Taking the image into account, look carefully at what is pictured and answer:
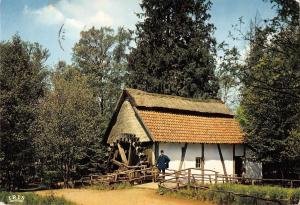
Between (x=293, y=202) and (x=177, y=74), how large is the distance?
25.4 meters

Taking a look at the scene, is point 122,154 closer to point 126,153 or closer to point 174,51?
point 126,153

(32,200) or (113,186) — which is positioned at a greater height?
(32,200)

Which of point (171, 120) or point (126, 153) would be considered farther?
point (126, 153)

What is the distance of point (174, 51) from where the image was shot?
46.8m

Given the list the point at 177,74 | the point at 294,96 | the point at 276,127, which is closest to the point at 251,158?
the point at 276,127

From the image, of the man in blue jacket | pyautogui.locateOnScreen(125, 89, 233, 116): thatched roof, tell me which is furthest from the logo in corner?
pyautogui.locateOnScreen(125, 89, 233, 116): thatched roof

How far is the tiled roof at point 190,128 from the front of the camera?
30391 mm

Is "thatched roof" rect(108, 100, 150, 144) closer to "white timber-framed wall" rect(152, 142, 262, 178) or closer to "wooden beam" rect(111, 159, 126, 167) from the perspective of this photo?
"wooden beam" rect(111, 159, 126, 167)

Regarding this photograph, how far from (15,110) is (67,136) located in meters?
7.41

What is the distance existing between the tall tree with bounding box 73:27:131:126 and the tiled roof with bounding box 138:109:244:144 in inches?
689

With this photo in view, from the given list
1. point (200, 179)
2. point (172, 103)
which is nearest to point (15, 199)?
point (200, 179)

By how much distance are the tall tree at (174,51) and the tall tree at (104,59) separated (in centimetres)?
317

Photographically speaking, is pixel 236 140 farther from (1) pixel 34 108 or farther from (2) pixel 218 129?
(1) pixel 34 108

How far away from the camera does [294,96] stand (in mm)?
14820
